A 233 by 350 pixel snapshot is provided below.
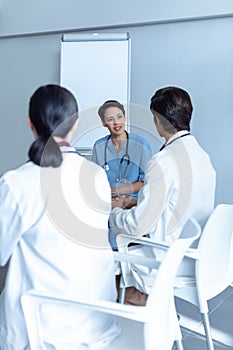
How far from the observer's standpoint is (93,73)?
4328 millimetres

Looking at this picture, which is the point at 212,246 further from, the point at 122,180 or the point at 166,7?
the point at 166,7

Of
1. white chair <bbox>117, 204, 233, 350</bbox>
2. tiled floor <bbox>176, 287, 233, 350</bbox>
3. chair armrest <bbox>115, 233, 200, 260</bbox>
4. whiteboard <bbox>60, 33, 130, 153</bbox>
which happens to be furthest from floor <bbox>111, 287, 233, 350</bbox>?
whiteboard <bbox>60, 33, 130, 153</bbox>

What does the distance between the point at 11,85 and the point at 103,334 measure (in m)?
4.14

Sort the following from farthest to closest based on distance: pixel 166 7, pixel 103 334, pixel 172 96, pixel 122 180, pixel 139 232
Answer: pixel 166 7, pixel 122 180, pixel 172 96, pixel 139 232, pixel 103 334

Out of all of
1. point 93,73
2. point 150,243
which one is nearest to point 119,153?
point 150,243

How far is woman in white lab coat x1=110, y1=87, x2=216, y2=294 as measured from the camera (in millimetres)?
2027

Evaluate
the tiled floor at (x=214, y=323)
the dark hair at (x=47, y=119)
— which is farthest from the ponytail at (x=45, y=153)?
the tiled floor at (x=214, y=323)

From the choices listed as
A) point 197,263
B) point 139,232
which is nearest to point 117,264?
point 139,232

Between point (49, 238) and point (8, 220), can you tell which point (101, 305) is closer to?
point (49, 238)

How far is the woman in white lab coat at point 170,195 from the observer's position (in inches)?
79.8

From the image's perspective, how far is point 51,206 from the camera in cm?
134

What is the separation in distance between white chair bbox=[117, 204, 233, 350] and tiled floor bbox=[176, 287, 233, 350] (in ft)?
1.74

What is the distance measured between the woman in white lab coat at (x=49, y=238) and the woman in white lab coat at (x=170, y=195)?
2.07 ft

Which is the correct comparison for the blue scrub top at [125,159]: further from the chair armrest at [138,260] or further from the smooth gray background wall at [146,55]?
the smooth gray background wall at [146,55]
